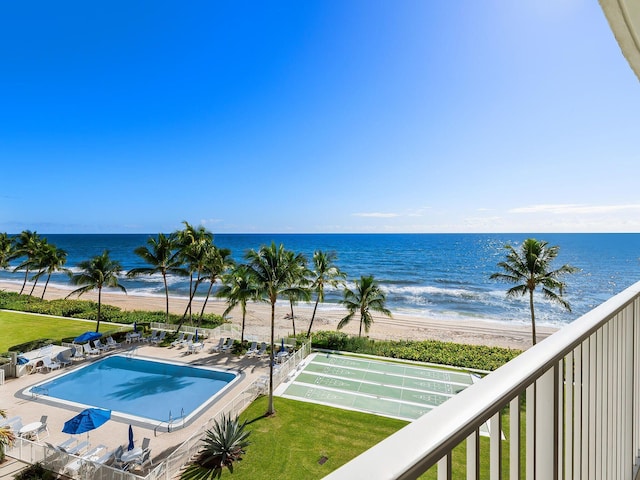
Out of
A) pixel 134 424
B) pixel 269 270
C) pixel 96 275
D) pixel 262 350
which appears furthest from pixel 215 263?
→ pixel 134 424

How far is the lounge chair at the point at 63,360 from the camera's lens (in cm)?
1446

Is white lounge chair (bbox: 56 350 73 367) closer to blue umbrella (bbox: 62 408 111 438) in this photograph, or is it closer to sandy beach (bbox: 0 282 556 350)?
blue umbrella (bbox: 62 408 111 438)

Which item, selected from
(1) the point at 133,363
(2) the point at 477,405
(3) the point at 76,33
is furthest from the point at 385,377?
(3) the point at 76,33

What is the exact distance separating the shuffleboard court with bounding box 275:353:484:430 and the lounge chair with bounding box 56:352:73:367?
10401 mm

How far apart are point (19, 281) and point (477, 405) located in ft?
199

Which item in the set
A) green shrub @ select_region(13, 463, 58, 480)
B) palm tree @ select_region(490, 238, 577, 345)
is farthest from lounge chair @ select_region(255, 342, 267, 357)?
palm tree @ select_region(490, 238, 577, 345)

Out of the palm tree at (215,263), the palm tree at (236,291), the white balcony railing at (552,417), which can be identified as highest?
the white balcony railing at (552,417)

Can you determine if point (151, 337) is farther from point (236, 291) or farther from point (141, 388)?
point (236, 291)

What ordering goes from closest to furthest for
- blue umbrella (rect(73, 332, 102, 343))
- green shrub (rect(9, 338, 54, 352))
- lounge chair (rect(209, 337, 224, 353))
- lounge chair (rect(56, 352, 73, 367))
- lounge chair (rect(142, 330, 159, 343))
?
1. lounge chair (rect(56, 352, 73, 367))
2. green shrub (rect(9, 338, 54, 352))
3. blue umbrella (rect(73, 332, 102, 343))
4. lounge chair (rect(209, 337, 224, 353))
5. lounge chair (rect(142, 330, 159, 343))

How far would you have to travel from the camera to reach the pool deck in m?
9.49

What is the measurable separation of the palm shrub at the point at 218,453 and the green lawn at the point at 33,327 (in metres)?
13.6

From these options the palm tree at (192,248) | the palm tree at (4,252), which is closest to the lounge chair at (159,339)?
the palm tree at (192,248)

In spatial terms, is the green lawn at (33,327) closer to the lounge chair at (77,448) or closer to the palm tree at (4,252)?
the lounge chair at (77,448)

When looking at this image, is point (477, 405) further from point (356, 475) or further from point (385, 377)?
point (385, 377)
